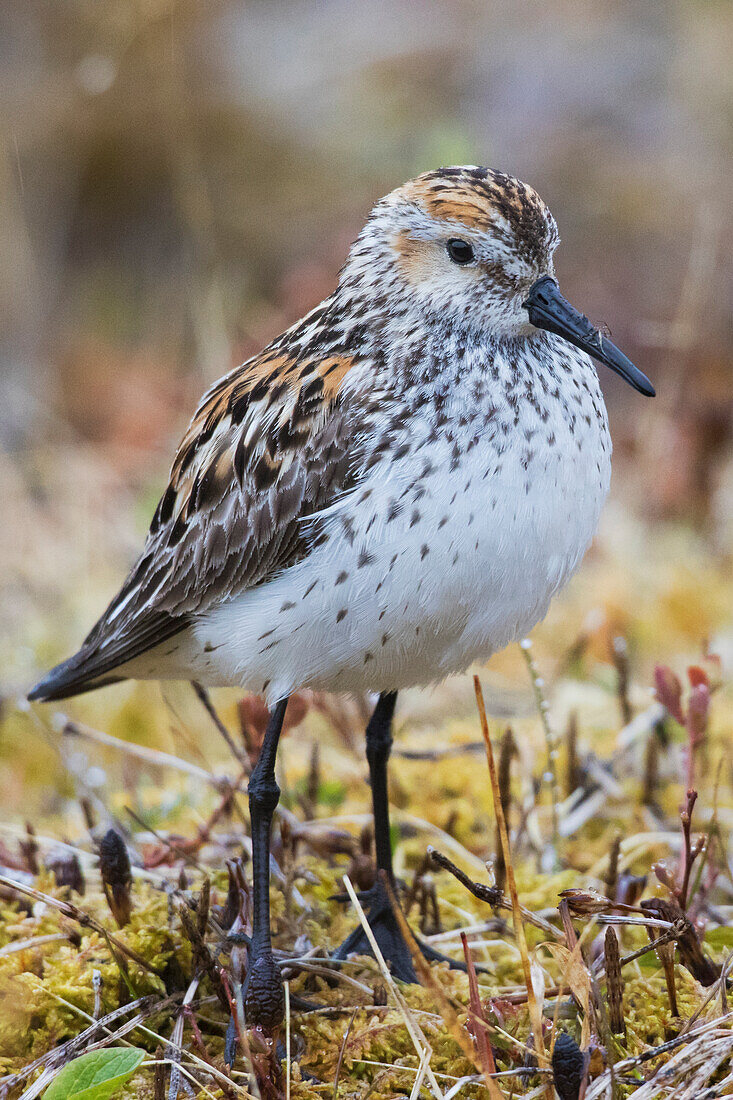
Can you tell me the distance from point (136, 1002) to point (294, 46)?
9821 mm

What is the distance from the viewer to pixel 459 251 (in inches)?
127

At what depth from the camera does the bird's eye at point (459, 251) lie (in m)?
3.22

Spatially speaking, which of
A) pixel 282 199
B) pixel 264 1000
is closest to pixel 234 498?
pixel 264 1000

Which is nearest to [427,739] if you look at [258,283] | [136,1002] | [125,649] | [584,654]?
[584,654]

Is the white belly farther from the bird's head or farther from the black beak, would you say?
the bird's head

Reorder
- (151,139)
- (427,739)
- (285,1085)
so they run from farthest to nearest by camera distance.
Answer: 1. (151,139)
2. (427,739)
3. (285,1085)

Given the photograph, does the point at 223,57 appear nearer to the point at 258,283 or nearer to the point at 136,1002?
the point at 258,283

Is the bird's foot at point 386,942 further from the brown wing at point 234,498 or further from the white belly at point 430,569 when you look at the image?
the brown wing at point 234,498

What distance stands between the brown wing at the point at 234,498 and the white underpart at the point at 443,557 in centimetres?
12

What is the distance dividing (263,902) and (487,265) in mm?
1837

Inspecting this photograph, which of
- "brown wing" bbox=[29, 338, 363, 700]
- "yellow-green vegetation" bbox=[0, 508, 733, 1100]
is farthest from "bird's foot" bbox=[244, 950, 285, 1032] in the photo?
"brown wing" bbox=[29, 338, 363, 700]

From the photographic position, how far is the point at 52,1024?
10.1 feet

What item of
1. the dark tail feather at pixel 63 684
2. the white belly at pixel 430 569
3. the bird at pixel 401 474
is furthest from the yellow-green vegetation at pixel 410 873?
the white belly at pixel 430 569

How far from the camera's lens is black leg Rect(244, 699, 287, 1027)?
9.76 feet
